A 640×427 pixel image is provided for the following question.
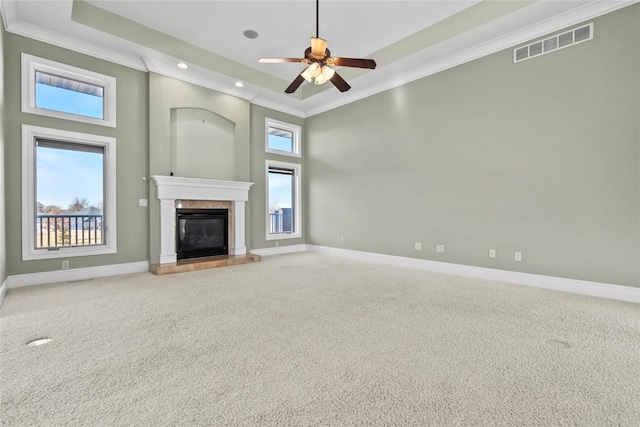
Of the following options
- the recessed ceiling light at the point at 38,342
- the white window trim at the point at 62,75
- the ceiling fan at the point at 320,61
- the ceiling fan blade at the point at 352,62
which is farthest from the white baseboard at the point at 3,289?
the ceiling fan blade at the point at 352,62

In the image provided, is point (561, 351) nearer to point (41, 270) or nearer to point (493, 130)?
point (493, 130)

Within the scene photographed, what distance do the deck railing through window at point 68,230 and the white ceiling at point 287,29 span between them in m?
2.50

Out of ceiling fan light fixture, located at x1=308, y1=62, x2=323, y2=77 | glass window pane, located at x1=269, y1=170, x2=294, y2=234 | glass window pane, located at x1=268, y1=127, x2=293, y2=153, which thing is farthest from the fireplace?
ceiling fan light fixture, located at x1=308, y1=62, x2=323, y2=77

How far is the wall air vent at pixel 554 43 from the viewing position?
3.53 meters

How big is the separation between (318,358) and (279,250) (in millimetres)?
4858

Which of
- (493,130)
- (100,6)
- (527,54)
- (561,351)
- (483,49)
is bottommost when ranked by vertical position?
(561,351)

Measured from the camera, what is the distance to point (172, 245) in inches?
200

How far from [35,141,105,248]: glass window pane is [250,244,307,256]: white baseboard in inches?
113

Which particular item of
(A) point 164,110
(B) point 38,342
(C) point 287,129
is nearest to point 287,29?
(A) point 164,110

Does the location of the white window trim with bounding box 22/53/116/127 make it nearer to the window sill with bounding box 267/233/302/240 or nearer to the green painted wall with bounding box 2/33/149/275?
the green painted wall with bounding box 2/33/149/275

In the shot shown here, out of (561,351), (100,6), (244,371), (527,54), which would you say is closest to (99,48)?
(100,6)

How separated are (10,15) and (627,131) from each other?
7459 mm

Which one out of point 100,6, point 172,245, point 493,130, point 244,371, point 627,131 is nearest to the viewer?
point 244,371

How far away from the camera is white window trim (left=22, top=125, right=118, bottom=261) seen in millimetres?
3852
